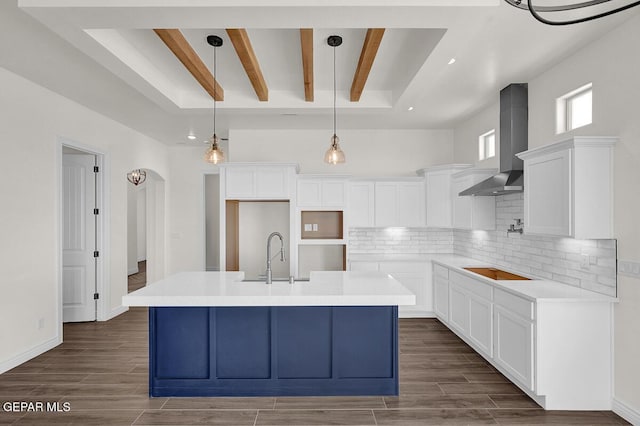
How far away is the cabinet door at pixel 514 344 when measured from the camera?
9.89 ft

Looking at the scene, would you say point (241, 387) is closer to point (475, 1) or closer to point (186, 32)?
point (186, 32)

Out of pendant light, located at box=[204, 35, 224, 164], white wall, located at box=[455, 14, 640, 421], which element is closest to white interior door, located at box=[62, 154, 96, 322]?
pendant light, located at box=[204, 35, 224, 164]

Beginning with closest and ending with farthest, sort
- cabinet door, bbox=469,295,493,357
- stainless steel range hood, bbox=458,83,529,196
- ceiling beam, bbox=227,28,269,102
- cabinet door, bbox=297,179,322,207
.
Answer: ceiling beam, bbox=227,28,269,102
cabinet door, bbox=469,295,493,357
stainless steel range hood, bbox=458,83,529,196
cabinet door, bbox=297,179,322,207

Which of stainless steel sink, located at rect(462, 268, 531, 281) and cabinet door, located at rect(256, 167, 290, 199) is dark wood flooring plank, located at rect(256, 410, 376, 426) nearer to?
stainless steel sink, located at rect(462, 268, 531, 281)

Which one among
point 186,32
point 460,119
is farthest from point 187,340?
point 460,119

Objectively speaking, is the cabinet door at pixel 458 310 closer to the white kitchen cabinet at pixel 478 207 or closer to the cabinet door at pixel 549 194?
the white kitchen cabinet at pixel 478 207

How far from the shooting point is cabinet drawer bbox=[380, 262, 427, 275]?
5422mm

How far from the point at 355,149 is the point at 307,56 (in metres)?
2.95

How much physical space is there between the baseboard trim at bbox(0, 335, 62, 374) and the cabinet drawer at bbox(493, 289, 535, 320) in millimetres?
4827

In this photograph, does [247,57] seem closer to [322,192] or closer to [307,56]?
[307,56]

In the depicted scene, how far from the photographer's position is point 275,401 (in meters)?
3.11

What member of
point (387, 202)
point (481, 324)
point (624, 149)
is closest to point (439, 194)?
point (387, 202)

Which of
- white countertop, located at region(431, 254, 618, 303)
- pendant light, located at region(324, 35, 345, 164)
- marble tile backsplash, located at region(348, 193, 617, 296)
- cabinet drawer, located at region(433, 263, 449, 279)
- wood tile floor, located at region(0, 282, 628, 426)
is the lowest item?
wood tile floor, located at region(0, 282, 628, 426)

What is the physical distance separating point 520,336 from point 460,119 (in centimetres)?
345
